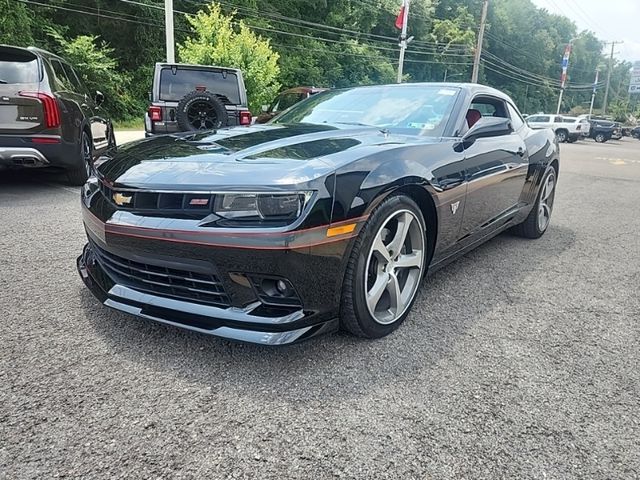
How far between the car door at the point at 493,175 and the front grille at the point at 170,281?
1.71 meters

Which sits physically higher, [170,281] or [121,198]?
[121,198]

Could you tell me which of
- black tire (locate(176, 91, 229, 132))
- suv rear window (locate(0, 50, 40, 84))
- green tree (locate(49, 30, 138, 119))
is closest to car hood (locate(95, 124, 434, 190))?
suv rear window (locate(0, 50, 40, 84))

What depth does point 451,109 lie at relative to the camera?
10.5ft

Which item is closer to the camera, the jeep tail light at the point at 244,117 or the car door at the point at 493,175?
the car door at the point at 493,175

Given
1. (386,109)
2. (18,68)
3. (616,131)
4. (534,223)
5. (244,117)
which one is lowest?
(534,223)

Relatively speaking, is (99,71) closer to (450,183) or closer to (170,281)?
(450,183)

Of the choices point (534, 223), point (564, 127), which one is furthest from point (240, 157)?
point (564, 127)

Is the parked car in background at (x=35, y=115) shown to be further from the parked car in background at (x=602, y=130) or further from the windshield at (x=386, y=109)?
the parked car in background at (x=602, y=130)

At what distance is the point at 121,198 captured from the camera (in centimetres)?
228

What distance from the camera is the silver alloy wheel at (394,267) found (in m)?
2.42

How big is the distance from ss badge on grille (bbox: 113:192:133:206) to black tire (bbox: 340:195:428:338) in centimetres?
105

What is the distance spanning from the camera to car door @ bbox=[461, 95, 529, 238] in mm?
3137

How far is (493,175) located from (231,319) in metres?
2.21

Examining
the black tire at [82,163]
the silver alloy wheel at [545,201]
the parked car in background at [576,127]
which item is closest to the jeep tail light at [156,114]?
the black tire at [82,163]
